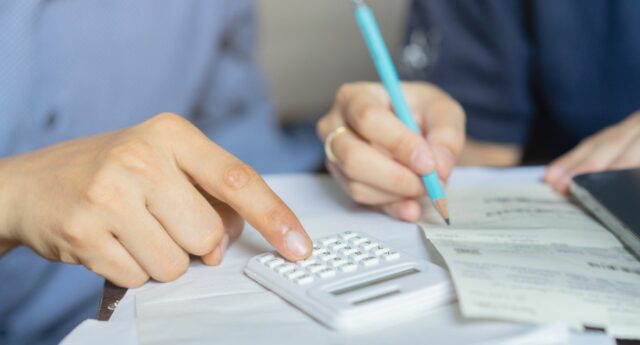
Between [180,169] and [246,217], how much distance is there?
0.19 feet

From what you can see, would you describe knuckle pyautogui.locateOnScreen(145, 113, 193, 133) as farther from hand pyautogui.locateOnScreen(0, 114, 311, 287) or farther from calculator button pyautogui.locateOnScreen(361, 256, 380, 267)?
calculator button pyautogui.locateOnScreen(361, 256, 380, 267)

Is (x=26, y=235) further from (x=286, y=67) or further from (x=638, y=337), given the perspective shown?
(x=286, y=67)

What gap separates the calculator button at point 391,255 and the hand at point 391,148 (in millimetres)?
121

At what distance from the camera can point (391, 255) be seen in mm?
488

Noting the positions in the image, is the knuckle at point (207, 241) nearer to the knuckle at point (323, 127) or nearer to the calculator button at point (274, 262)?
the calculator button at point (274, 262)

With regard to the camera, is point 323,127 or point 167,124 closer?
point 167,124

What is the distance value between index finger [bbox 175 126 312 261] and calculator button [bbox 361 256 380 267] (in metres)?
0.04

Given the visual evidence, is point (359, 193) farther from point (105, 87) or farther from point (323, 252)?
point (105, 87)

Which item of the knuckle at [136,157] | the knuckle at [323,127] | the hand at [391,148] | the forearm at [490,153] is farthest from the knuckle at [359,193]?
the forearm at [490,153]

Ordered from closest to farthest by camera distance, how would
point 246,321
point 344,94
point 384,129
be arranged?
point 246,321
point 384,129
point 344,94

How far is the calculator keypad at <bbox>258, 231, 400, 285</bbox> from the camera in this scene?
0.47 meters

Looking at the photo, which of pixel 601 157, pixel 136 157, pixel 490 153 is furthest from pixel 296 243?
pixel 490 153


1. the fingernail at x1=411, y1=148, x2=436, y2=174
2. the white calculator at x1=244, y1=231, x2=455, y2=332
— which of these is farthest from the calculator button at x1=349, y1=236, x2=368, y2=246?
the fingernail at x1=411, y1=148, x2=436, y2=174

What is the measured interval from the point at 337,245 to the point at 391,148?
0.15 metres
